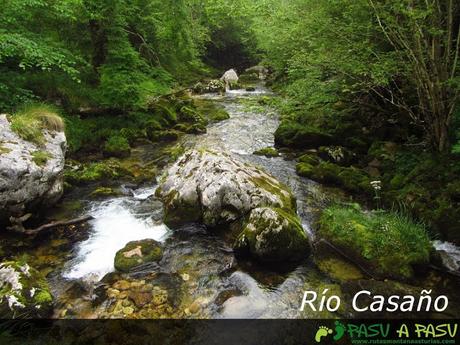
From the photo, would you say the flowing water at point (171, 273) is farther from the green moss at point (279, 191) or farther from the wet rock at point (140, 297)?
the green moss at point (279, 191)

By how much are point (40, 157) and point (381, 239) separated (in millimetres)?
8106

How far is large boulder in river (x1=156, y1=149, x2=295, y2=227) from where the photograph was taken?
8414 mm

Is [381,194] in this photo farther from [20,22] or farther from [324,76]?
[20,22]

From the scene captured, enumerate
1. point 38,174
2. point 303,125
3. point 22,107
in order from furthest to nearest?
point 303,125
point 22,107
point 38,174

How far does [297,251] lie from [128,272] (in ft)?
11.4

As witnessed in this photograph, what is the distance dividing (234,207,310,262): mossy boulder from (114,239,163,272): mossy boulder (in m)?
Result: 1.74

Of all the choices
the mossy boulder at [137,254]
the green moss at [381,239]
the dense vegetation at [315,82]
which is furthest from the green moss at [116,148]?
the green moss at [381,239]

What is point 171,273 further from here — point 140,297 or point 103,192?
point 103,192

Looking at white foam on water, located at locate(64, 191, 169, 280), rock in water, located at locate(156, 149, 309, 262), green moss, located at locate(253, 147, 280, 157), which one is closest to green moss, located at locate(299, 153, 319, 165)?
green moss, located at locate(253, 147, 280, 157)

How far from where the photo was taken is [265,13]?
11312mm

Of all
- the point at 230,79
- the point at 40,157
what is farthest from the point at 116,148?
the point at 230,79

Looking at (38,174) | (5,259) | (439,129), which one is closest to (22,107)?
(38,174)

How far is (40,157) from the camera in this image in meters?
8.78

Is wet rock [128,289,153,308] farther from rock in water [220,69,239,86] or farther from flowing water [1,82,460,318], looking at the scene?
rock in water [220,69,239,86]
